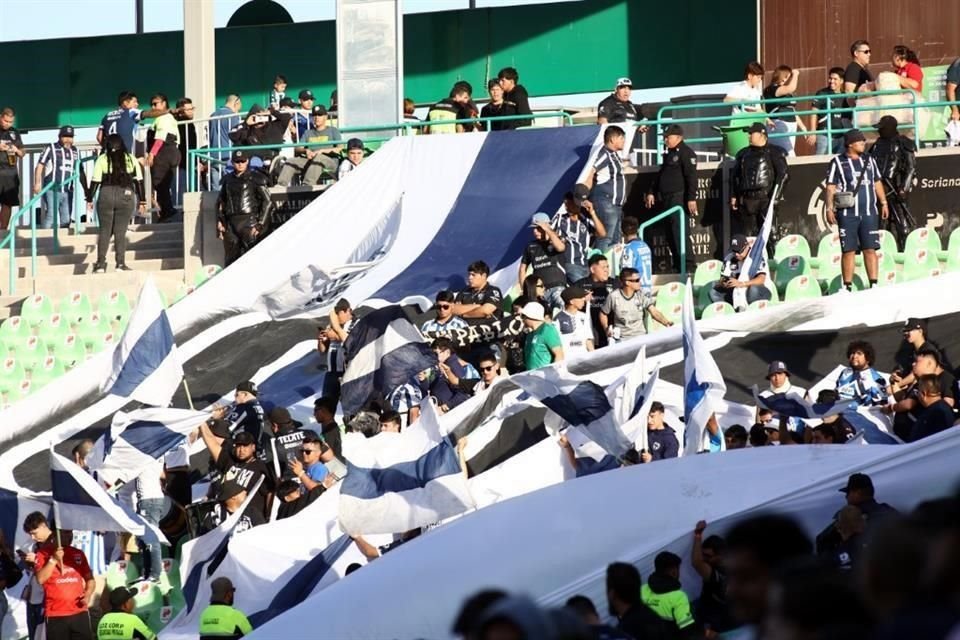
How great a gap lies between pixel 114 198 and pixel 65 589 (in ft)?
29.4

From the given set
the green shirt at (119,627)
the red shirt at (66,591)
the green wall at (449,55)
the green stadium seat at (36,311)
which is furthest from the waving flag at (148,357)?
the green wall at (449,55)

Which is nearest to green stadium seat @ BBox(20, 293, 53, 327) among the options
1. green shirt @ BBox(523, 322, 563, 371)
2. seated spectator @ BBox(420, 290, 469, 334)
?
seated spectator @ BBox(420, 290, 469, 334)

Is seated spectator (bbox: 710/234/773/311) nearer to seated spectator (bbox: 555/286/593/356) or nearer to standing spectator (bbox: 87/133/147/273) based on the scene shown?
seated spectator (bbox: 555/286/593/356)

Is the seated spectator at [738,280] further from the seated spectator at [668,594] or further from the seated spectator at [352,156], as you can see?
the seated spectator at [668,594]

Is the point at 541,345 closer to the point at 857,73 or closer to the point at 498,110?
the point at 498,110

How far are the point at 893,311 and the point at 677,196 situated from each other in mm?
4440

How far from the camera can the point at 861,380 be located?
14836 mm

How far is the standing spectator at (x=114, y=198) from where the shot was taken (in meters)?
22.4

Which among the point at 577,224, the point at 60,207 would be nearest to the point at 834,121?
the point at 577,224

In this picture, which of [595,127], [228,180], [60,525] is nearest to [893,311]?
[595,127]

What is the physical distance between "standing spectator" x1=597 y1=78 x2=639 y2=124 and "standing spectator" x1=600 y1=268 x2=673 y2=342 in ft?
16.2

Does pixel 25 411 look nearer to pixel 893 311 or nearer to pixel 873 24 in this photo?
pixel 893 311

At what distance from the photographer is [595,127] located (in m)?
20.9

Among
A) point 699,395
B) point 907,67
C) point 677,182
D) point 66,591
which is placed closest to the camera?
point 699,395
